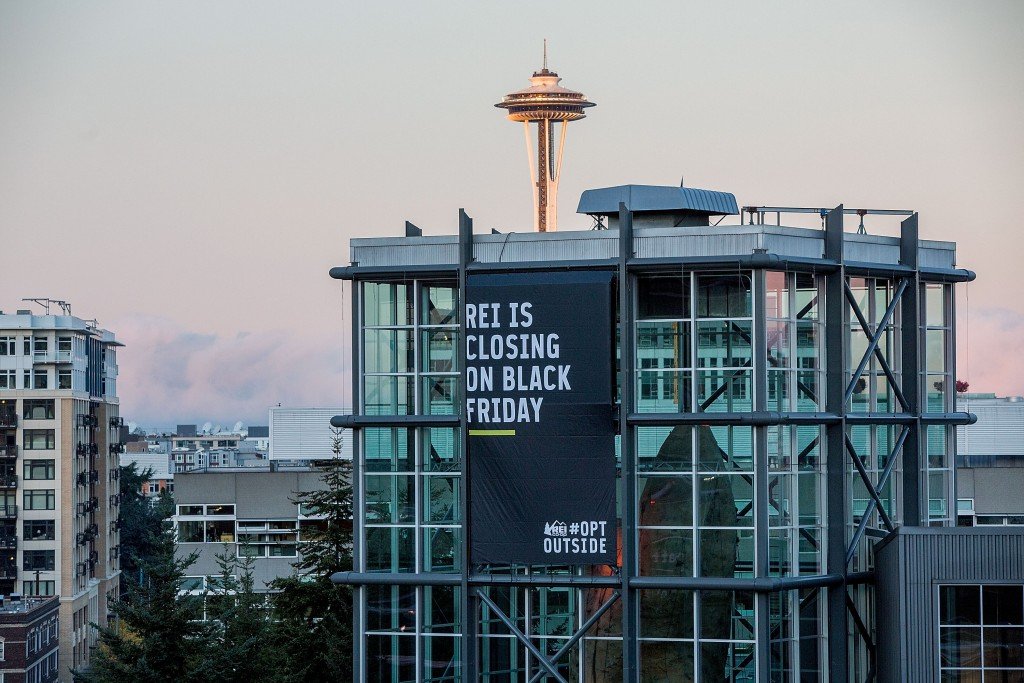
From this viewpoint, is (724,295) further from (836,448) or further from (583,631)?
(583,631)

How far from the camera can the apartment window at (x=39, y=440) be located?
15375cm

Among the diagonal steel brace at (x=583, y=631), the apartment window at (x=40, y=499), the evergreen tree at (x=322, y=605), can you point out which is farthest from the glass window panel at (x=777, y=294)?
the apartment window at (x=40, y=499)

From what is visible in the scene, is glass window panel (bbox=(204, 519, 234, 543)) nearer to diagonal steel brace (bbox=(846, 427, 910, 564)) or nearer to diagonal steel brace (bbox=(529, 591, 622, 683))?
diagonal steel brace (bbox=(846, 427, 910, 564))

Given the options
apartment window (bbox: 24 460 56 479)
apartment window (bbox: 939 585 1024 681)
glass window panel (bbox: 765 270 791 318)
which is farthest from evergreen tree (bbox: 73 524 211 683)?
apartment window (bbox: 24 460 56 479)

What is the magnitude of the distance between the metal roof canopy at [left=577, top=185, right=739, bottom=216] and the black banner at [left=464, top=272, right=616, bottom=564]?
532cm

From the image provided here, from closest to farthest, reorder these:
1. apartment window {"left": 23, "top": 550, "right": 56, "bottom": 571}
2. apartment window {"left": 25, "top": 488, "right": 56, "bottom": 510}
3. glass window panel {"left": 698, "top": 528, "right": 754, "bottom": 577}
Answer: glass window panel {"left": 698, "top": 528, "right": 754, "bottom": 577} < apartment window {"left": 23, "top": 550, "right": 56, "bottom": 571} < apartment window {"left": 25, "top": 488, "right": 56, "bottom": 510}

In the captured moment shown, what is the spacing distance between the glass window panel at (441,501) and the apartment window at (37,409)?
115797 millimetres

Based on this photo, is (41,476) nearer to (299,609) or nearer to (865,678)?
(299,609)

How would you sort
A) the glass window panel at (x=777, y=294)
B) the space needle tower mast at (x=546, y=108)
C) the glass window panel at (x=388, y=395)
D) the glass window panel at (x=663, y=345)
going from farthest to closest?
the space needle tower mast at (x=546, y=108) → the glass window panel at (x=388, y=395) → the glass window panel at (x=777, y=294) → the glass window panel at (x=663, y=345)

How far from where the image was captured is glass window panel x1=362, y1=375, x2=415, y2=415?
149 ft

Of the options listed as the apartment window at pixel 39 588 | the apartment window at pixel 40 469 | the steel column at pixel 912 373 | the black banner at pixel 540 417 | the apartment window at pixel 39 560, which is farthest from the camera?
the apartment window at pixel 40 469

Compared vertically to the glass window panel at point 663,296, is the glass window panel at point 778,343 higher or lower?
lower

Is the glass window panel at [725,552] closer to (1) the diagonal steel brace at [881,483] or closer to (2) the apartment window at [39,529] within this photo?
(1) the diagonal steel brace at [881,483]

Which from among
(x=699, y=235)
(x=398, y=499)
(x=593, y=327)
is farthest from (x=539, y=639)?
(x=699, y=235)
